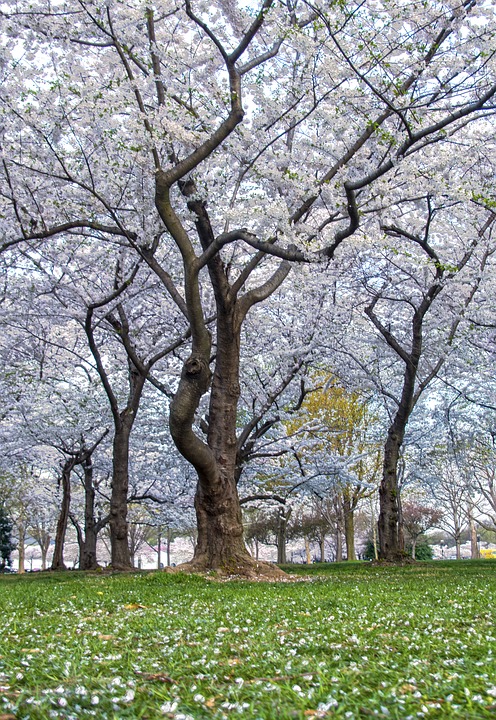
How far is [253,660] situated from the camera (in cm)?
332

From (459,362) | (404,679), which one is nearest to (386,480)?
(459,362)

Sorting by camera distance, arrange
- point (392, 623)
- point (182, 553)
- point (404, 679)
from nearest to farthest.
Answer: point (404, 679), point (392, 623), point (182, 553)

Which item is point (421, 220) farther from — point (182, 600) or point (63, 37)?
point (182, 600)

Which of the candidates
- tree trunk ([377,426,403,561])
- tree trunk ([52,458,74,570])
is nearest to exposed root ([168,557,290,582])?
tree trunk ([377,426,403,561])

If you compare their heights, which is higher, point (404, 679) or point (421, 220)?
point (421, 220)

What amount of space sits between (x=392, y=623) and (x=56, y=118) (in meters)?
10.2

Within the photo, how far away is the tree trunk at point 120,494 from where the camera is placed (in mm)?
15641

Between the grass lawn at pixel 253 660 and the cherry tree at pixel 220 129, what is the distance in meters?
4.77

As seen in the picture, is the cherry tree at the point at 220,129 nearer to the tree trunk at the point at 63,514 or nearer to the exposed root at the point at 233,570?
the exposed root at the point at 233,570

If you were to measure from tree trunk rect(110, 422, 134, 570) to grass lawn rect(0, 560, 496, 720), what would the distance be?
9295 mm

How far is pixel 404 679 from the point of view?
279cm

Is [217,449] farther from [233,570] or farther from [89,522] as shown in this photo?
[89,522]

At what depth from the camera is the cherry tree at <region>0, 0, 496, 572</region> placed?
9789 mm

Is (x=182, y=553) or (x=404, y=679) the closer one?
(x=404, y=679)
